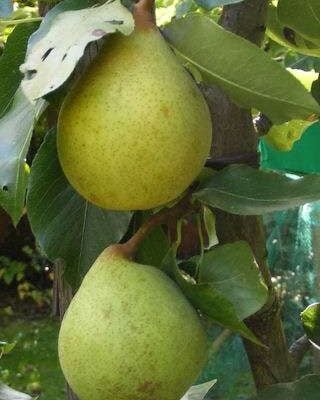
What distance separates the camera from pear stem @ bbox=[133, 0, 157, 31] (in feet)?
2.01

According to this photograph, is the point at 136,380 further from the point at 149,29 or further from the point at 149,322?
the point at 149,29

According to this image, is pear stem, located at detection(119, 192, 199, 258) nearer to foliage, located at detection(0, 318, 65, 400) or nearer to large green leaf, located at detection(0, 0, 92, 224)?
large green leaf, located at detection(0, 0, 92, 224)

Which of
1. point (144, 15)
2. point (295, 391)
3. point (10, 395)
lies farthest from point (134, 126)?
point (10, 395)

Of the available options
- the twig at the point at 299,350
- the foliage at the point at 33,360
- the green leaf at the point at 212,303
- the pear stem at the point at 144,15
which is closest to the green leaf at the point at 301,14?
the pear stem at the point at 144,15

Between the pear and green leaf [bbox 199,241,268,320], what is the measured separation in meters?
0.11

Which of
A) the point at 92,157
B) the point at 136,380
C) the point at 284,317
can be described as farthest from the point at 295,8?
the point at 284,317

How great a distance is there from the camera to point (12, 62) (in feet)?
2.27

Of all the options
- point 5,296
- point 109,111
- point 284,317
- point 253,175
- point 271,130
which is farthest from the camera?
point 5,296

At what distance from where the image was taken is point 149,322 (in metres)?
0.62

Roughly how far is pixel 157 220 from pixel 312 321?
0.83 feet

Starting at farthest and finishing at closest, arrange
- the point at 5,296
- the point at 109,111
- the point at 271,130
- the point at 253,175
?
the point at 5,296 < the point at 271,130 < the point at 253,175 < the point at 109,111

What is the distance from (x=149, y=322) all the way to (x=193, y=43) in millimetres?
211

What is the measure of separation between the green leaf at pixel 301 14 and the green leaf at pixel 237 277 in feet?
0.60

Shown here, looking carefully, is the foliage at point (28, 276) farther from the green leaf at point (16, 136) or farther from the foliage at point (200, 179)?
the green leaf at point (16, 136)
